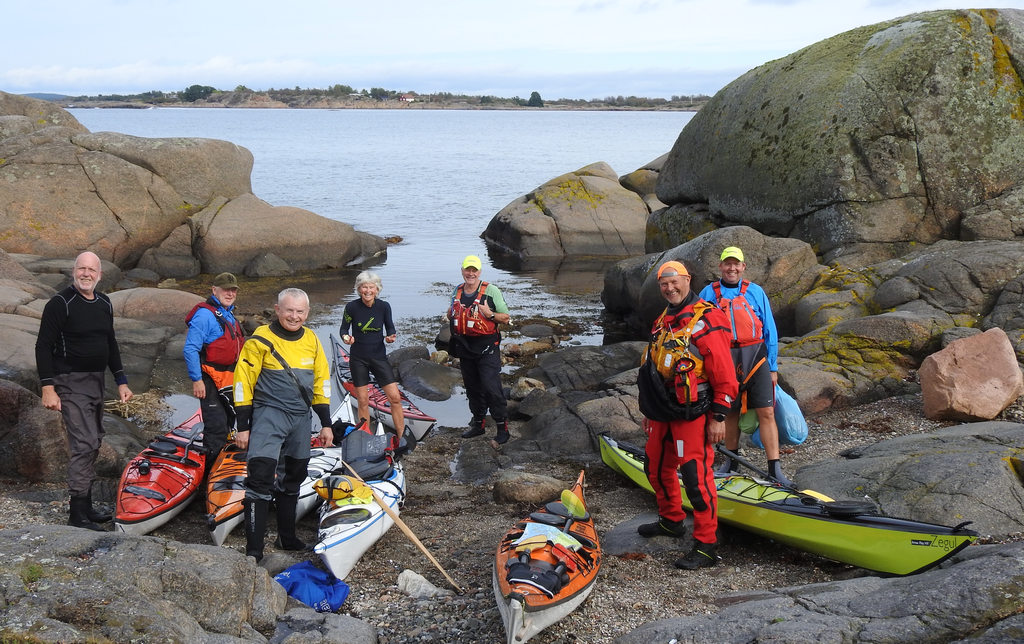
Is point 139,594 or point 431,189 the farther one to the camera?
point 431,189

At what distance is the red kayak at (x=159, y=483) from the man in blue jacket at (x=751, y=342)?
17.0 feet

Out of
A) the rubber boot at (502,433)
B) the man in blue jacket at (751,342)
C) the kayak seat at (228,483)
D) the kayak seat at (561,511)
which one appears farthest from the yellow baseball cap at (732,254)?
the kayak seat at (228,483)

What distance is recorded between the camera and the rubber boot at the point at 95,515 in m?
7.35

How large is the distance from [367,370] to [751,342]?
457 centimetres

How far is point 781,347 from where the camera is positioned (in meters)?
11.5

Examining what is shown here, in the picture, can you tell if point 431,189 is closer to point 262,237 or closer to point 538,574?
point 262,237

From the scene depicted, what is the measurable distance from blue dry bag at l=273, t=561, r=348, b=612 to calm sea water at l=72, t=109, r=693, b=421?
11.3m

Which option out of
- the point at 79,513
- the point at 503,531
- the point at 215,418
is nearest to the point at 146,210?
the point at 215,418

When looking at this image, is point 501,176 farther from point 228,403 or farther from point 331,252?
point 228,403

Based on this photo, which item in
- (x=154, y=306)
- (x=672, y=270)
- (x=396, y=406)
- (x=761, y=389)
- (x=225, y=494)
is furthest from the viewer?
(x=154, y=306)

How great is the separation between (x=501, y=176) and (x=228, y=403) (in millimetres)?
47624

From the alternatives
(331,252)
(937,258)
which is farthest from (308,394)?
(331,252)

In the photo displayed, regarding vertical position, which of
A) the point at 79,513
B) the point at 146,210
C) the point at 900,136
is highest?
the point at 900,136

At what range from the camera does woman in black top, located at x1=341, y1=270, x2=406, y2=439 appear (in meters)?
9.58
